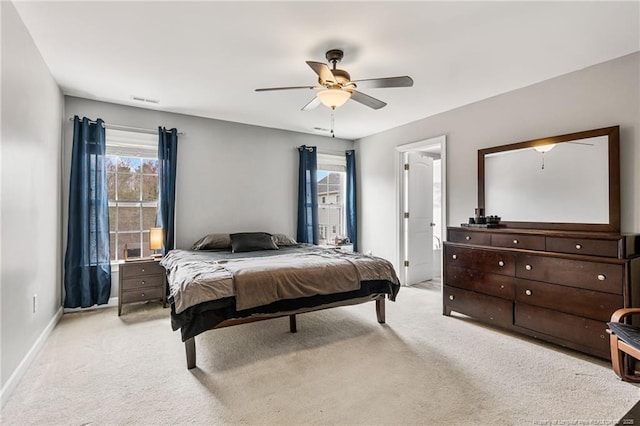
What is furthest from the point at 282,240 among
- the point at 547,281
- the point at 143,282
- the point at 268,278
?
the point at 547,281

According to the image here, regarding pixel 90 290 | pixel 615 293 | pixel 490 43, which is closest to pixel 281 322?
pixel 90 290

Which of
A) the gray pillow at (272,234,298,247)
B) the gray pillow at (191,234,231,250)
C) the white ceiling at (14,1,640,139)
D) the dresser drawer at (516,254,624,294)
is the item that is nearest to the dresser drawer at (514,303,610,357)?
the dresser drawer at (516,254,624,294)

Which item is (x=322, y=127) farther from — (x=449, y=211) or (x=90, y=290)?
(x=90, y=290)

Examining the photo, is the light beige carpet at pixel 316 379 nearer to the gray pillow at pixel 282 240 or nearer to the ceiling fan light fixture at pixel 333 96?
the gray pillow at pixel 282 240

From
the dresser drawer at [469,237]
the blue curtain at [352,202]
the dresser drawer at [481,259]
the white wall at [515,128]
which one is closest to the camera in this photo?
the white wall at [515,128]

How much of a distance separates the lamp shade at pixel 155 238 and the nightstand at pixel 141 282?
0.59 ft

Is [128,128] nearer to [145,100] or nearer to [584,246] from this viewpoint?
[145,100]

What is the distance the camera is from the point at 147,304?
13.1 feet

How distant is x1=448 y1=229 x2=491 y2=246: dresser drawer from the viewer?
3.26 m

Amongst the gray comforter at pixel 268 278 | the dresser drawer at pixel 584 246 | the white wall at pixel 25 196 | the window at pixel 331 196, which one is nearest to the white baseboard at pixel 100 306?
A: the white wall at pixel 25 196

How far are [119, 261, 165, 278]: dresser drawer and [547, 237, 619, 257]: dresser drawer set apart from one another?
13.8 ft

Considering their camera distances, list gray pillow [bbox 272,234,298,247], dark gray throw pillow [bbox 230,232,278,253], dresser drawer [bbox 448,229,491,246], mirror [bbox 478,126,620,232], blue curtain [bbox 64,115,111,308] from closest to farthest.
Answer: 1. mirror [bbox 478,126,620,232]
2. dresser drawer [bbox 448,229,491,246]
3. blue curtain [bbox 64,115,111,308]
4. dark gray throw pillow [bbox 230,232,278,253]
5. gray pillow [bbox 272,234,298,247]

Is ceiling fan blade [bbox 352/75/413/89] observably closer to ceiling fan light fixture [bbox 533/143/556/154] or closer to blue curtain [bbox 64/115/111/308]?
ceiling fan light fixture [bbox 533/143/556/154]

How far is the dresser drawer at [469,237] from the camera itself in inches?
128
